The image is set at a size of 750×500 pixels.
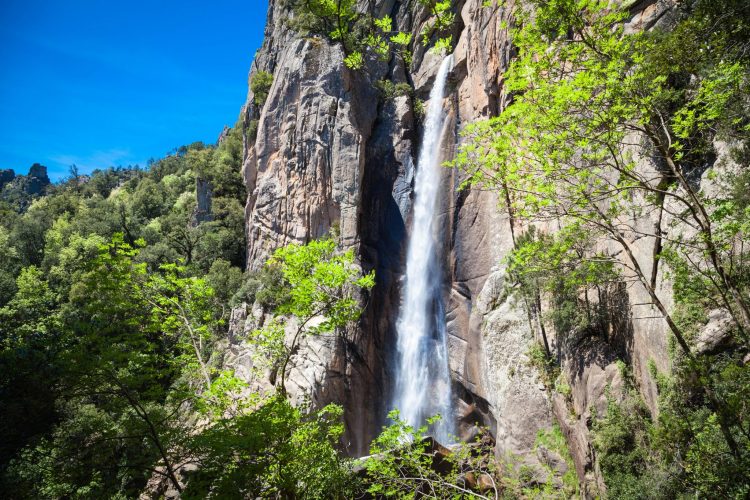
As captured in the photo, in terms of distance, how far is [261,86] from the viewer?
1313 inches

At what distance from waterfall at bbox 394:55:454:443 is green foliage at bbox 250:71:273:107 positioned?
1371cm

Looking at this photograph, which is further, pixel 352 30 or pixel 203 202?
pixel 203 202

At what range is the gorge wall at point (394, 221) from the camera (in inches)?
587

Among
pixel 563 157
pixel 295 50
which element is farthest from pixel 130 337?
pixel 295 50

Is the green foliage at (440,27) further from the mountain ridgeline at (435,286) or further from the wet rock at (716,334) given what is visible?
the wet rock at (716,334)

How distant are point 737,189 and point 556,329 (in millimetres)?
7514

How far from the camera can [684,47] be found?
27.5ft

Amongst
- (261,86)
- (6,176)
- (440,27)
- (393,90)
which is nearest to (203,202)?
(261,86)

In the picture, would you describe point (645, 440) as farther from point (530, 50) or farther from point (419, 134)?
point (419, 134)

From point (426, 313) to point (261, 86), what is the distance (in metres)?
22.4

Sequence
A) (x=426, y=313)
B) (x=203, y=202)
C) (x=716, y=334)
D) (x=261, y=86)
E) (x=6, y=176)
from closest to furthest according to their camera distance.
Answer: (x=716, y=334)
(x=426, y=313)
(x=261, y=86)
(x=203, y=202)
(x=6, y=176)

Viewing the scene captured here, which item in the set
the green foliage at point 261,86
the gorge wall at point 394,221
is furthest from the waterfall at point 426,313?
the green foliage at point 261,86

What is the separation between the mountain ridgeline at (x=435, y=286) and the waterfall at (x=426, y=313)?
126 mm

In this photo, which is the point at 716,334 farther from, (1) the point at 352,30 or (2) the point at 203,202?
(2) the point at 203,202
